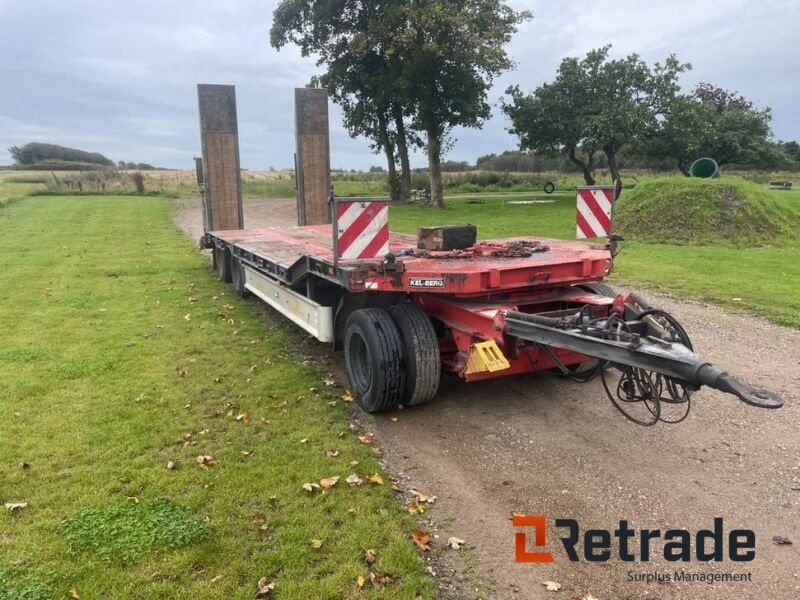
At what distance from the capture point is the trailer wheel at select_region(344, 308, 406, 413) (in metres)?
4.76

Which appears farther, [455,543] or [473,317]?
[473,317]

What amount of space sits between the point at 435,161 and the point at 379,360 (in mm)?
24978

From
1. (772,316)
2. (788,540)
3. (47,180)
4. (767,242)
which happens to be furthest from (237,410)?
(47,180)

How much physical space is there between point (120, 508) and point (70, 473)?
0.70m

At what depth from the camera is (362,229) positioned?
478 centimetres

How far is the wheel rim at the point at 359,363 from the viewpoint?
519 centimetres

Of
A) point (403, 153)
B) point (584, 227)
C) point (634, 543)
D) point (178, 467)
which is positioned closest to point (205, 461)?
point (178, 467)

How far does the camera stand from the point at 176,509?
11.9 ft

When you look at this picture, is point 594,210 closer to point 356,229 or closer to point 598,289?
point 598,289

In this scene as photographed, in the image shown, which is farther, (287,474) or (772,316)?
(772,316)

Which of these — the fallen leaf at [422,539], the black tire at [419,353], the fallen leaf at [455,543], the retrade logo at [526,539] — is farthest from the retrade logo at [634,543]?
the black tire at [419,353]

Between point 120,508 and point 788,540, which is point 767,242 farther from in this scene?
point 120,508

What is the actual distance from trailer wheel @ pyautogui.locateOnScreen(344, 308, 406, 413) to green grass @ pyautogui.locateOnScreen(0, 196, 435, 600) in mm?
312

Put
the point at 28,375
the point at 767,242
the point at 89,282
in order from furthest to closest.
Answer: the point at 767,242 → the point at 89,282 → the point at 28,375
